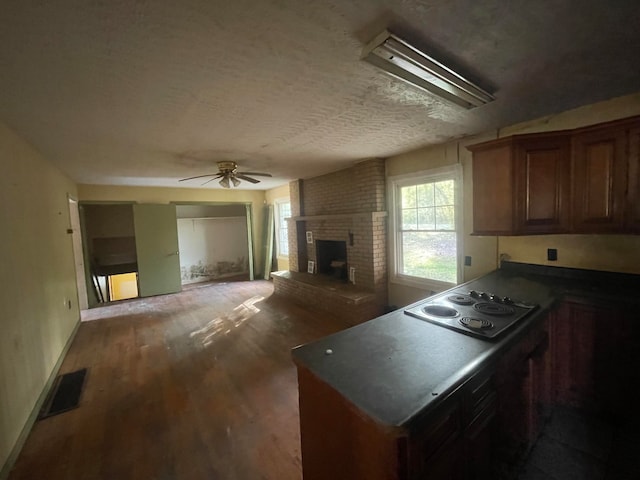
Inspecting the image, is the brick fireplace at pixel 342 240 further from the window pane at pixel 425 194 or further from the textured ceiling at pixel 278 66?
the textured ceiling at pixel 278 66

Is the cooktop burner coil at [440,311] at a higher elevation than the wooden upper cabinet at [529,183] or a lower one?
lower

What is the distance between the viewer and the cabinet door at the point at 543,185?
2188 mm

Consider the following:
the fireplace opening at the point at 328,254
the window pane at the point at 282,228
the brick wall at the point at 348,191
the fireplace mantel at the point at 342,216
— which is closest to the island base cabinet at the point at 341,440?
the fireplace mantel at the point at 342,216

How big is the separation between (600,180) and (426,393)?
2.21m

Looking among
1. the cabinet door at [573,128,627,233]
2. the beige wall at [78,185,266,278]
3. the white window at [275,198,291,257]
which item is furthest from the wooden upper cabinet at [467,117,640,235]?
the beige wall at [78,185,266,278]

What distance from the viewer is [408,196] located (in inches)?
149

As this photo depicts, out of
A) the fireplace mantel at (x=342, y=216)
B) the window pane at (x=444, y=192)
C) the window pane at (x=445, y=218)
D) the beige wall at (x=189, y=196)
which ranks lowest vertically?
the window pane at (x=445, y=218)

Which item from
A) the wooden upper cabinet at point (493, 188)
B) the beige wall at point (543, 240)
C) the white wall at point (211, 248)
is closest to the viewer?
the beige wall at point (543, 240)

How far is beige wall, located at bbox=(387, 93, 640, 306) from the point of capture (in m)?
2.14

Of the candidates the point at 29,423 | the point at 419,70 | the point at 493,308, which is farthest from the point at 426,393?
the point at 29,423

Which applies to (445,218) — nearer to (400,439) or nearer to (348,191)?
(348,191)

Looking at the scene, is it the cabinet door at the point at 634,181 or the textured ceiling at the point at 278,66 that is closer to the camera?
the textured ceiling at the point at 278,66

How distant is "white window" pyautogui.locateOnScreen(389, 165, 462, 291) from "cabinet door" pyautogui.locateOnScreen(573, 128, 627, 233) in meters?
1.08

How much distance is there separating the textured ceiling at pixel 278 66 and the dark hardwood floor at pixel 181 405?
2.36 m
